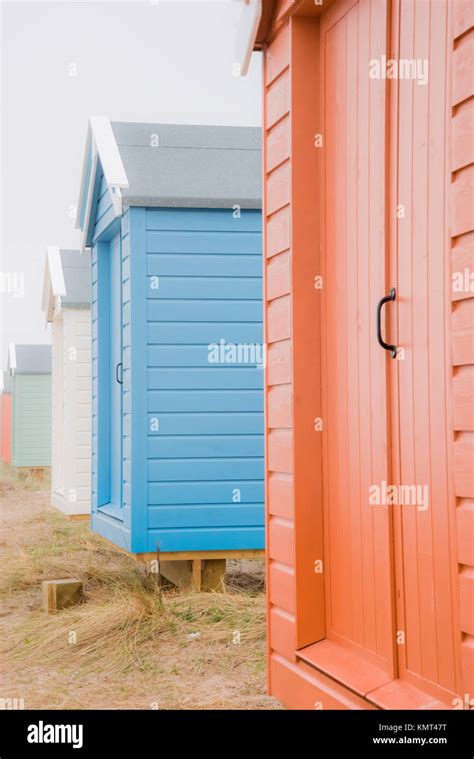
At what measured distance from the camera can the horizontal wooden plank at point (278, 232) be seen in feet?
13.3

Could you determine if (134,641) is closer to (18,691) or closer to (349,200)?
(18,691)

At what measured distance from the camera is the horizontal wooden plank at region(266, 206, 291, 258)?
4.06 m

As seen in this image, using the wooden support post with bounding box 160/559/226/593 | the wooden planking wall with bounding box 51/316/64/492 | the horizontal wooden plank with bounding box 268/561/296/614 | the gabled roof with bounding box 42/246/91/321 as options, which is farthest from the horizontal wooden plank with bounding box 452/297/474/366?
the wooden planking wall with bounding box 51/316/64/492

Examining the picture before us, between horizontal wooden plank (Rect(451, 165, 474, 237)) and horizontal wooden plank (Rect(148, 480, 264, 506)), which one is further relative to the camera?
horizontal wooden plank (Rect(148, 480, 264, 506))

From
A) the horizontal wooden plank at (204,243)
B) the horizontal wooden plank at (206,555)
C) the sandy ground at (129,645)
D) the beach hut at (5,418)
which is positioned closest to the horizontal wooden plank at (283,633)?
the sandy ground at (129,645)

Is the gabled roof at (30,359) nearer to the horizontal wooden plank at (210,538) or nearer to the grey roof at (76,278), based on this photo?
the grey roof at (76,278)

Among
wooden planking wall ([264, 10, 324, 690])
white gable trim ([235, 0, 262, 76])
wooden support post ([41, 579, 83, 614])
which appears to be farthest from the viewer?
wooden support post ([41, 579, 83, 614])

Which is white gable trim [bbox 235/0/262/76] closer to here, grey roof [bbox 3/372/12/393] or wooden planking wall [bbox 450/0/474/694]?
wooden planking wall [bbox 450/0/474/694]

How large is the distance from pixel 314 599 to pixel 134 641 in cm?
196

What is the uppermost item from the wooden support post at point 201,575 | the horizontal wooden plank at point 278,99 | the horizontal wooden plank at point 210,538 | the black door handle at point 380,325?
the horizontal wooden plank at point 278,99

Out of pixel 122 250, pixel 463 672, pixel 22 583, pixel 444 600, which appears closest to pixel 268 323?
pixel 444 600

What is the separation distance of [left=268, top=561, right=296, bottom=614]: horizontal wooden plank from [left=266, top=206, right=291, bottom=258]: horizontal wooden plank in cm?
146

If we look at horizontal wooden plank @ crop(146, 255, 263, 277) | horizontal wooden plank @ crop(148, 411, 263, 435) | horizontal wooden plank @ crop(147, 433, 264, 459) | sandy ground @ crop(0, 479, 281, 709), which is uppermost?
horizontal wooden plank @ crop(146, 255, 263, 277)

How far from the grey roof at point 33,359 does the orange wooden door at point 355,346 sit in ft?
51.7
